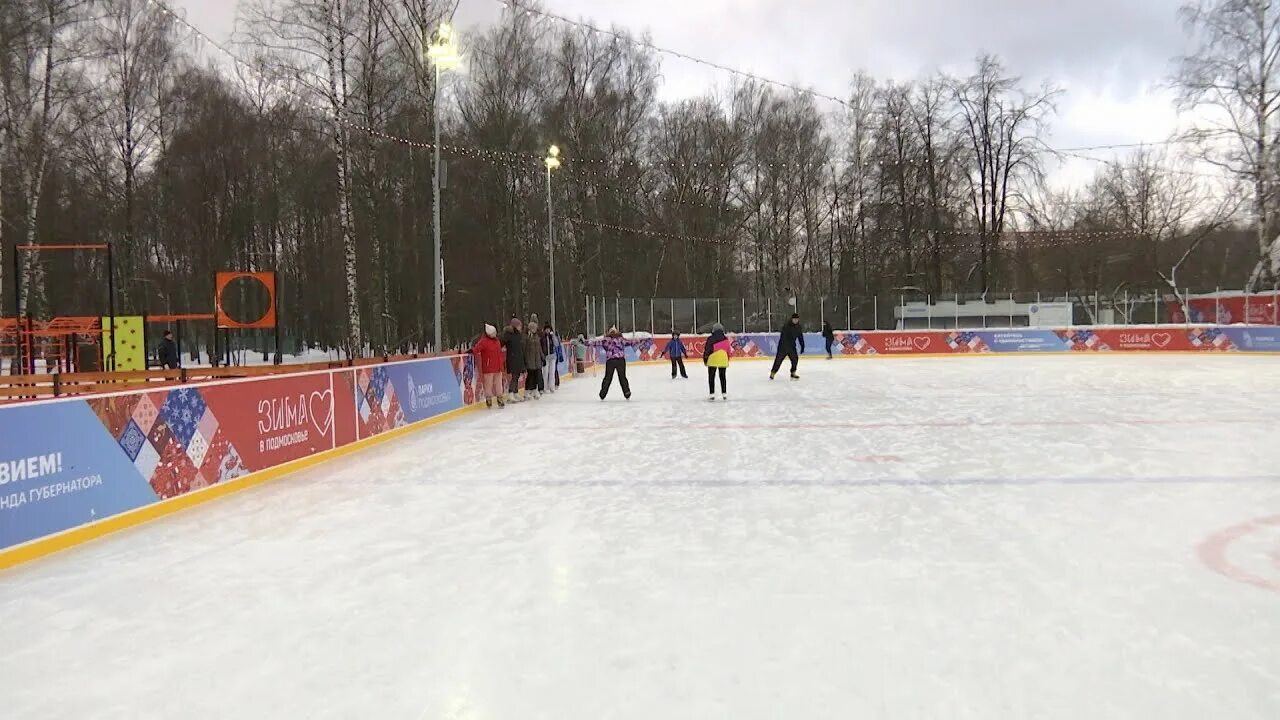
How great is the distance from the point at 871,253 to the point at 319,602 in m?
39.7

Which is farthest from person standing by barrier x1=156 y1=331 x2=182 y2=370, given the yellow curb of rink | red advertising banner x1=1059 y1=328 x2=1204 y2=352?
red advertising banner x1=1059 y1=328 x2=1204 y2=352

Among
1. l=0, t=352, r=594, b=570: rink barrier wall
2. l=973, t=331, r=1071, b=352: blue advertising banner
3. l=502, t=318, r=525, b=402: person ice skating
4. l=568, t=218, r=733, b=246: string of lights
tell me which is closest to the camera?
l=0, t=352, r=594, b=570: rink barrier wall

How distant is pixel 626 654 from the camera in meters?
3.09

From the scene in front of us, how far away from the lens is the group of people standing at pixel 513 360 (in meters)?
13.7

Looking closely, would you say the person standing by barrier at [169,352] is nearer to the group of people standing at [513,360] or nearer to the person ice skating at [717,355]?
the group of people standing at [513,360]

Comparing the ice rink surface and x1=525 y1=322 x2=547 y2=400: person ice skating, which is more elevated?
x1=525 y1=322 x2=547 y2=400: person ice skating

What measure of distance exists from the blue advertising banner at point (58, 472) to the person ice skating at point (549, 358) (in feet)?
36.9

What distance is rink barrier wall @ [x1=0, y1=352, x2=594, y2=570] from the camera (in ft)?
16.5

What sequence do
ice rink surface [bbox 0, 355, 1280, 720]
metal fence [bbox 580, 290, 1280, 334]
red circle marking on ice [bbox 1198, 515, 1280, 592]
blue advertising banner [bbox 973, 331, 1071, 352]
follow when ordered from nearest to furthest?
ice rink surface [bbox 0, 355, 1280, 720] → red circle marking on ice [bbox 1198, 515, 1280, 592] → blue advertising banner [bbox 973, 331, 1071, 352] → metal fence [bbox 580, 290, 1280, 334]

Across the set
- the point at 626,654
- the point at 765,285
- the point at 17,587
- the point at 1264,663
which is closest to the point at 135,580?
the point at 17,587

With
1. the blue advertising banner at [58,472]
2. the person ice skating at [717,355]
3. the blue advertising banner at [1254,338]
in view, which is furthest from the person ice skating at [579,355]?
the blue advertising banner at [1254,338]

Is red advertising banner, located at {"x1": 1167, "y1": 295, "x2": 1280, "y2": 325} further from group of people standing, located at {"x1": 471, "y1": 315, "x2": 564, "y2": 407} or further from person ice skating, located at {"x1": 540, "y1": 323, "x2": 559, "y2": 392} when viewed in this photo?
group of people standing, located at {"x1": 471, "y1": 315, "x2": 564, "y2": 407}

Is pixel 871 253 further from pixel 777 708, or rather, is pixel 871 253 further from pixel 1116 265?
pixel 777 708

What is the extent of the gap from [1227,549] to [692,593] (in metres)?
3.23
